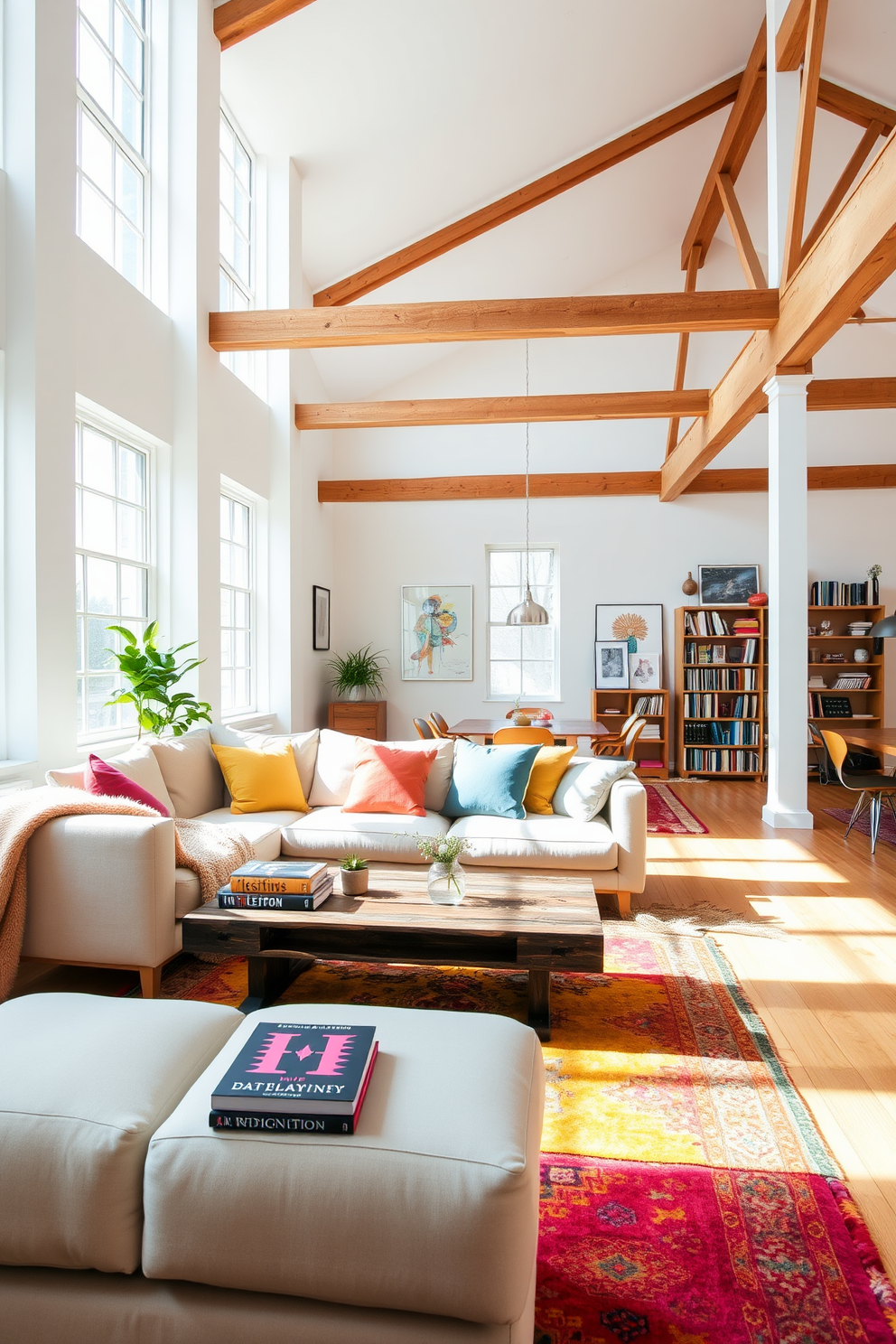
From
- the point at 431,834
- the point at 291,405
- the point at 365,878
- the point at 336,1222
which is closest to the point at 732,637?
the point at 291,405

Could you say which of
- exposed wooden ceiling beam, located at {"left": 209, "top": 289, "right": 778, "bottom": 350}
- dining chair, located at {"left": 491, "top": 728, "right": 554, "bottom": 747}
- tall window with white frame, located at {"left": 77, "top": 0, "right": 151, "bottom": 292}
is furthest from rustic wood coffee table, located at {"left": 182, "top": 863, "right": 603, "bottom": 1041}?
exposed wooden ceiling beam, located at {"left": 209, "top": 289, "right": 778, "bottom": 350}

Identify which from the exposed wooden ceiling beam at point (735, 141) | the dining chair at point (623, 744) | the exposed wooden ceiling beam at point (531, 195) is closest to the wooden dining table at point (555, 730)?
the dining chair at point (623, 744)

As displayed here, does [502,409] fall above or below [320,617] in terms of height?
above

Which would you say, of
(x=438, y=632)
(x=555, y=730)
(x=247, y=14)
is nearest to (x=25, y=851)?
(x=555, y=730)

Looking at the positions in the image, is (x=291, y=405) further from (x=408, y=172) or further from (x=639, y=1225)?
(x=639, y=1225)

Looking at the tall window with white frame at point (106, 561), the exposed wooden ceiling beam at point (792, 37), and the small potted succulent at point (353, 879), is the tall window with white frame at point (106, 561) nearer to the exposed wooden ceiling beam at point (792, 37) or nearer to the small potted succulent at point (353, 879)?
the small potted succulent at point (353, 879)

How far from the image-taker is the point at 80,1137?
1.29 meters

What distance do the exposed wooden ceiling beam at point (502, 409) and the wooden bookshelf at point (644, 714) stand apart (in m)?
2.84

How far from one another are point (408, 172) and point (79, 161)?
2886 mm

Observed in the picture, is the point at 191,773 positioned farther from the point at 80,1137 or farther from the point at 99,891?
the point at 80,1137

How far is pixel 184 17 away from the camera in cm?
500

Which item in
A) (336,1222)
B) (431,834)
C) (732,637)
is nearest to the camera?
(336,1222)

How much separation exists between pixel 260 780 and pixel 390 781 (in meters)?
0.64

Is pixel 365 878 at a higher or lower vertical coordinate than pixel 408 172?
lower
